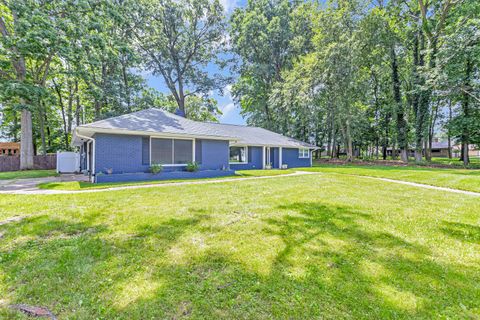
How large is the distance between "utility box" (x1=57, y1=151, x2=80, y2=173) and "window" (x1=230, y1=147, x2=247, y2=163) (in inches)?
430

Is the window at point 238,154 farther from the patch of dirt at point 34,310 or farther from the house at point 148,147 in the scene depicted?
the patch of dirt at point 34,310

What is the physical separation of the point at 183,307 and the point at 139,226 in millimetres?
2387

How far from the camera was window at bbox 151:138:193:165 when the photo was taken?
11.0 metres

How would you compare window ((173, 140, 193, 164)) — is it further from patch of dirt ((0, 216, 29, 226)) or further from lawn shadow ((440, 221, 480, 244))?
lawn shadow ((440, 221, 480, 244))

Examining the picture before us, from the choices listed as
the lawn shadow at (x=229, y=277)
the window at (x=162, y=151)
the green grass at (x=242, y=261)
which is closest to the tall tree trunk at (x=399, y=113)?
the green grass at (x=242, y=261)

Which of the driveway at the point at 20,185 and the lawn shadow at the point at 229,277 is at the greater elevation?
the driveway at the point at 20,185

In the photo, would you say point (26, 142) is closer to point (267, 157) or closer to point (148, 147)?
point (148, 147)

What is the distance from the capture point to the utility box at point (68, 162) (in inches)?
592

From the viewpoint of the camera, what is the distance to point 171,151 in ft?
37.7

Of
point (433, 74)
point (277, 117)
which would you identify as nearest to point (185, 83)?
point (277, 117)

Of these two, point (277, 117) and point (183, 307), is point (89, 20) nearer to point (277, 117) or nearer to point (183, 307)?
point (183, 307)

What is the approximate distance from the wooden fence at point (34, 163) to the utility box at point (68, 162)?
360 cm

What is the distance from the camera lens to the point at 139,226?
4016 mm

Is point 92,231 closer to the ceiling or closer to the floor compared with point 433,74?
closer to the floor
